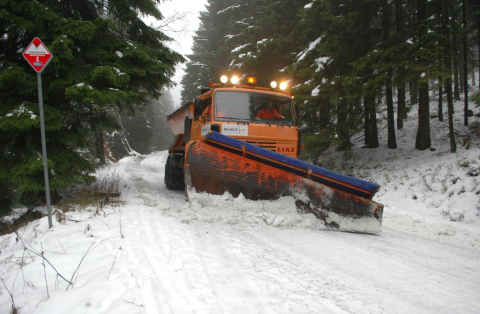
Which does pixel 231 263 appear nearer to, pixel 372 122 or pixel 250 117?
pixel 250 117

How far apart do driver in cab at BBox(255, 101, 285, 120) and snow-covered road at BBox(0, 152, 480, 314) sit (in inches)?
91.5

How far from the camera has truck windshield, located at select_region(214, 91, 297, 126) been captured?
19.8 feet

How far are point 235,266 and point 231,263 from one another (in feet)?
0.29

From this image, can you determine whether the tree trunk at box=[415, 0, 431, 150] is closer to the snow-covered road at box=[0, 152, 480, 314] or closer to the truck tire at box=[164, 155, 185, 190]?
the snow-covered road at box=[0, 152, 480, 314]

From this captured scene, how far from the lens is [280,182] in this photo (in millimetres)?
4680

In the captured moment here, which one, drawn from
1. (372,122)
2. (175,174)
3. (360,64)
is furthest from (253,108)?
(372,122)

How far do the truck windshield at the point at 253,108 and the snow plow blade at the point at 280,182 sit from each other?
1282mm

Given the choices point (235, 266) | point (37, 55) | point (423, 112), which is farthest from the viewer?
point (423, 112)

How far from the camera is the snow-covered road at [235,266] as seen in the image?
2.09 meters

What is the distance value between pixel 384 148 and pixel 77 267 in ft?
40.0

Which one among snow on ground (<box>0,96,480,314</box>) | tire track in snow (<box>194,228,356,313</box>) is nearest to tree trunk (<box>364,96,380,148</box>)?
snow on ground (<box>0,96,480,314</box>)

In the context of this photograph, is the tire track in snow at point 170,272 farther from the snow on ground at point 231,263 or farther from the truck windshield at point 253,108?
the truck windshield at point 253,108

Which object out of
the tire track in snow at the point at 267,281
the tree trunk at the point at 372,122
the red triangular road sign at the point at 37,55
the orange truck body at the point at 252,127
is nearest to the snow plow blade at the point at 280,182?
the orange truck body at the point at 252,127

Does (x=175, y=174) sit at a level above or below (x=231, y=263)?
above
